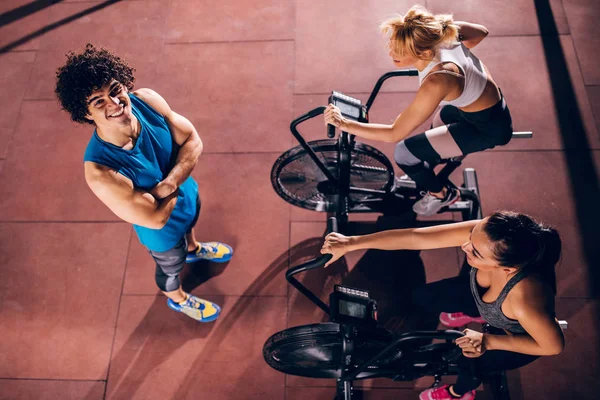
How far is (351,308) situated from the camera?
6.20 feet

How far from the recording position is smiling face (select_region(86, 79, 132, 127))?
5.72ft

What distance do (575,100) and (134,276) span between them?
3.54m

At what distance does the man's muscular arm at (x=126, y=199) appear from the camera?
5.89ft

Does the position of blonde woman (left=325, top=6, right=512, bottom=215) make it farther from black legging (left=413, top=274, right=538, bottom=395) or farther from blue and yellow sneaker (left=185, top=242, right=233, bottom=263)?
blue and yellow sneaker (left=185, top=242, right=233, bottom=263)

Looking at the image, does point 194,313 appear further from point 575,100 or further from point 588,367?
point 575,100

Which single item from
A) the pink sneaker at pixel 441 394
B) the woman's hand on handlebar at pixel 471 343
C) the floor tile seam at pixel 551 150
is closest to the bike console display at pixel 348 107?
the woman's hand on handlebar at pixel 471 343

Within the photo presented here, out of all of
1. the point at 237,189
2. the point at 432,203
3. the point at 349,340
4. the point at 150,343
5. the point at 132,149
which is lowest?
the point at 150,343

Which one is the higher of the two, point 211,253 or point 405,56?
point 405,56

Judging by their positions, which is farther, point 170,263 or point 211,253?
point 211,253

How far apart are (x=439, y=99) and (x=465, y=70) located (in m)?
0.19

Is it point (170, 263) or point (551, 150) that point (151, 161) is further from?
point (551, 150)

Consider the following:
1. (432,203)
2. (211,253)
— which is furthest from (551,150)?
(211,253)

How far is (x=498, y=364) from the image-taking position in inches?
86.3

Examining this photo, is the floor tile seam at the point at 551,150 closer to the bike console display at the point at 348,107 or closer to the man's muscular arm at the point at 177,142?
the bike console display at the point at 348,107
